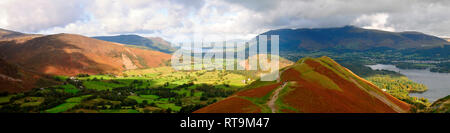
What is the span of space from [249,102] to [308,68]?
2795cm

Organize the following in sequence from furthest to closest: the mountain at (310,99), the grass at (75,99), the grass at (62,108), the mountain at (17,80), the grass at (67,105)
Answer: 1. the mountain at (17,80)
2. the grass at (75,99)
3. the grass at (67,105)
4. the grass at (62,108)
5. the mountain at (310,99)

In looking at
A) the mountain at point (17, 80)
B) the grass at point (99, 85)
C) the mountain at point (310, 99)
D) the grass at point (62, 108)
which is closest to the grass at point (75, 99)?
the grass at point (62, 108)

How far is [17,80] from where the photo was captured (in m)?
114

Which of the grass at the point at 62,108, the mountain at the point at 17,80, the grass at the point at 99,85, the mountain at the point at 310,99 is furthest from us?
the grass at the point at 99,85

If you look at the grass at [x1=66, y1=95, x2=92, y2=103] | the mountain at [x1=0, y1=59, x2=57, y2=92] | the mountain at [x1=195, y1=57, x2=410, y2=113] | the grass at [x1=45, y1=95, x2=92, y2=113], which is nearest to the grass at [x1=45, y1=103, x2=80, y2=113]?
the grass at [x1=45, y1=95, x2=92, y2=113]

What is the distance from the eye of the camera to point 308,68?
60406 millimetres

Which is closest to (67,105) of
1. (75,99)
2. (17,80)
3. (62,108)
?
(62,108)

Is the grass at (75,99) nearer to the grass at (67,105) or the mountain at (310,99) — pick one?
the grass at (67,105)

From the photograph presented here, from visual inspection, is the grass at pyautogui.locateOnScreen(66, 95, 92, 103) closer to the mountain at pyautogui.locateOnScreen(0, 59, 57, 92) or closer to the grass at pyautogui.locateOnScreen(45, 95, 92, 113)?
the grass at pyautogui.locateOnScreen(45, 95, 92, 113)

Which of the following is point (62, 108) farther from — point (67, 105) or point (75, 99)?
point (75, 99)

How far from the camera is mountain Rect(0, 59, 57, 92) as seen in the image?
106 metres

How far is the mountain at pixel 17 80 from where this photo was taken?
10579 cm
